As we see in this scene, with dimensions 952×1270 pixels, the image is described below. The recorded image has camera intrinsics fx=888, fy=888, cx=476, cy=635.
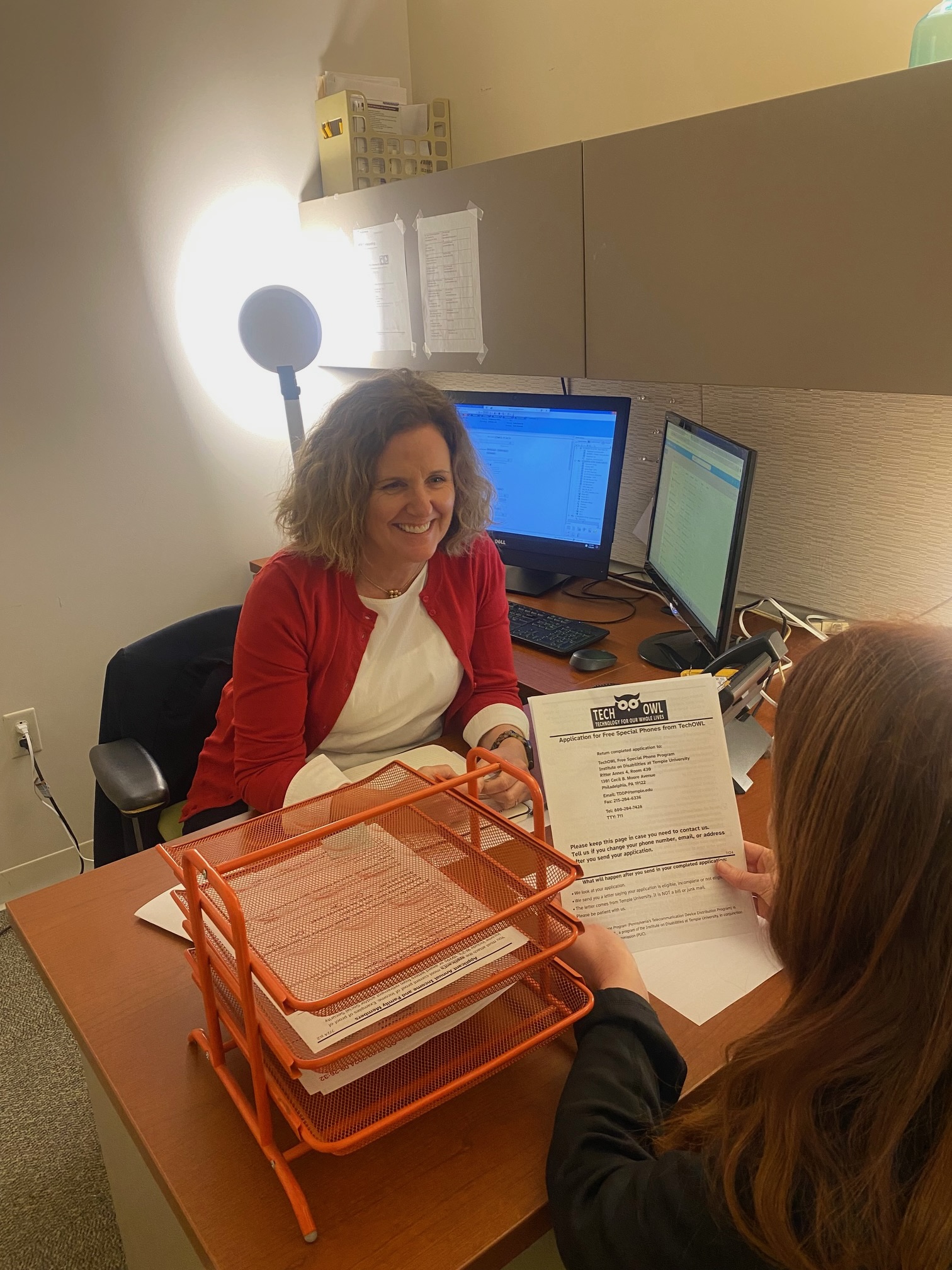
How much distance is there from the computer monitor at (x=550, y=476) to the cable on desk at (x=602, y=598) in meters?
0.04

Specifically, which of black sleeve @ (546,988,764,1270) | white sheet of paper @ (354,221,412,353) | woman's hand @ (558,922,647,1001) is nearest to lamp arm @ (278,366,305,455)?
white sheet of paper @ (354,221,412,353)

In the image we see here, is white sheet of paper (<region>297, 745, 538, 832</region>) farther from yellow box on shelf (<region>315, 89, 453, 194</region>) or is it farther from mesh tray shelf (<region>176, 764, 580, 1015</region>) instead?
yellow box on shelf (<region>315, 89, 453, 194</region>)

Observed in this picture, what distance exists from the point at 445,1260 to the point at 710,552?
44.8 inches

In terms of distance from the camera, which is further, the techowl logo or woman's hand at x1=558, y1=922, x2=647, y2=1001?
the techowl logo

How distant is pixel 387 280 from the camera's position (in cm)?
213

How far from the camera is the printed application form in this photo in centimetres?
96

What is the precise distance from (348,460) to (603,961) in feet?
2.84

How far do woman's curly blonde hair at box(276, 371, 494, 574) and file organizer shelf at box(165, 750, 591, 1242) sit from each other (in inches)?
22.8

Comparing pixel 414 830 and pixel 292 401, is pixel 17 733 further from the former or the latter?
pixel 414 830

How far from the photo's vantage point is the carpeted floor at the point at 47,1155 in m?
1.50

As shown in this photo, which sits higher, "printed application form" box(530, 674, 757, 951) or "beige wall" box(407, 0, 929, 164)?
"beige wall" box(407, 0, 929, 164)

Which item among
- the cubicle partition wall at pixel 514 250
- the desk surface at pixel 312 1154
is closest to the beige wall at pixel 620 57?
the cubicle partition wall at pixel 514 250

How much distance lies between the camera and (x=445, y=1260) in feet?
2.13

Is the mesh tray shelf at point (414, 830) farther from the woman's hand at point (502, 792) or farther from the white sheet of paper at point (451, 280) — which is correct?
the white sheet of paper at point (451, 280)
